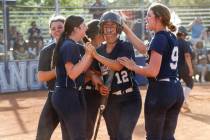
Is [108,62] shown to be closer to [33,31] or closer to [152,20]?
[152,20]

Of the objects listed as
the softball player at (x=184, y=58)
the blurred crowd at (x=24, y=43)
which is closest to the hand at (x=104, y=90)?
the softball player at (x=184, y=58)

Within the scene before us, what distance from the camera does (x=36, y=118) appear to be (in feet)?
34.2

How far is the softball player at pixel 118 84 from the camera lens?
17.3 ft

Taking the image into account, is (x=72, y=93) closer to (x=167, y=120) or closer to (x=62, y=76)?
(x=62, y=76)

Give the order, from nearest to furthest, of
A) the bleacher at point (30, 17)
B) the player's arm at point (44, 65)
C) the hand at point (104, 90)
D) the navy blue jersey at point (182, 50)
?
the hand at point (104, 90) → the player's arm at point (44, 65) → the navy blue jersey at point (182, 50) → the bleacher at point (30, 17)

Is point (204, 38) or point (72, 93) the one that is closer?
point (72, 93)

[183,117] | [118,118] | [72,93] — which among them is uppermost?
[72,93]

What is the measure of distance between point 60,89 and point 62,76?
14 centimetres

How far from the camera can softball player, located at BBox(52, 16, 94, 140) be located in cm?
493

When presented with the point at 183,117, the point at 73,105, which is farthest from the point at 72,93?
the point at 183,117

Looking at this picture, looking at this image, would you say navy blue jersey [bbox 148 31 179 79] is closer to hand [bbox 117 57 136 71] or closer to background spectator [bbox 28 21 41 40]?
hand [bbox 117 57 136 71]

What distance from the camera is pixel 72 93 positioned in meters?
5.01

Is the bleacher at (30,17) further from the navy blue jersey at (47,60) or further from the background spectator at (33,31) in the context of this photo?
the navy blue jersey at (47,60)

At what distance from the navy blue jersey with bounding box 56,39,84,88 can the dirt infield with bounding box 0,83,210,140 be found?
10.6 ft
